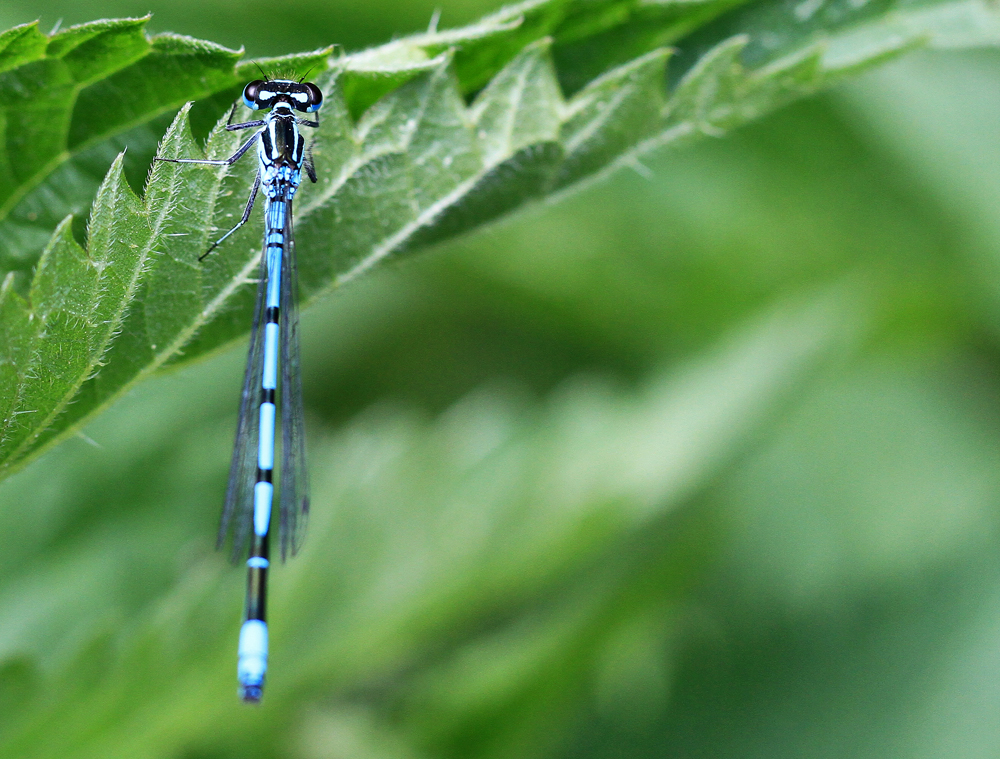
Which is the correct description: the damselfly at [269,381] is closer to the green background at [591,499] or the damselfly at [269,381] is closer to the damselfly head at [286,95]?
the damselfly head at [286,95]

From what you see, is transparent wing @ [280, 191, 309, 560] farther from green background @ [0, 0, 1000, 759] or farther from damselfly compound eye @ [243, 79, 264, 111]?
damselfly compound eye @ [243, 79, 264, 111]

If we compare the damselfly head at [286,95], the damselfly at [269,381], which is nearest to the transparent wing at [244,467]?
the damselfly at [269,381]

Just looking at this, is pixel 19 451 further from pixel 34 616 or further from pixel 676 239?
pixel 676 239

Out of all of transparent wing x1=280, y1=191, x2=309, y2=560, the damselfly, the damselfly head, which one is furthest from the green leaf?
transparent wing x1=280, y1=191, x2=309, y2=560

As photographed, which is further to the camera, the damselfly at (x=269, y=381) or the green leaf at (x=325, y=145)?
the damselfly at (x=269, y=381)

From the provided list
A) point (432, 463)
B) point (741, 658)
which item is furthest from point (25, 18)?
point (741, 658)

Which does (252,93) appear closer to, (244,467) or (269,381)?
(269,381)
